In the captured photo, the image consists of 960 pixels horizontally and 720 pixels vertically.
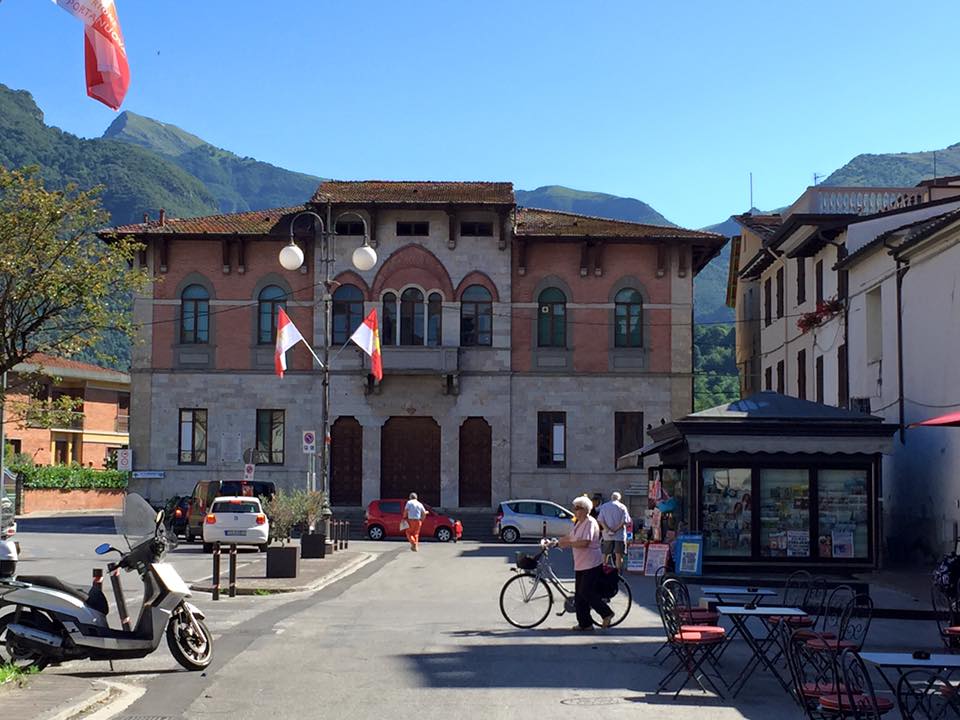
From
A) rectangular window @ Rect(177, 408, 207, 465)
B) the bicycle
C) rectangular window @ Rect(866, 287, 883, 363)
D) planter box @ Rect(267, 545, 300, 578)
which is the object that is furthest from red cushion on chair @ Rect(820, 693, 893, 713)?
rectangular window @ Rect(177, 408, 207, 465)

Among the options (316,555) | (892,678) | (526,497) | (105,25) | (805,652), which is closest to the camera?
(105,25)

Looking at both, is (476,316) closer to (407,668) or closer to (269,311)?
(269,311)

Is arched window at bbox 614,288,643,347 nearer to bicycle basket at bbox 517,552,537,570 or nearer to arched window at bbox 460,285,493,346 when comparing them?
arched window at bbox 460,285,493,346

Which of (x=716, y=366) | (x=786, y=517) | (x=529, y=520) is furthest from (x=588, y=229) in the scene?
(x=716, y=366)

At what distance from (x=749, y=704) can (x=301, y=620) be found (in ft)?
25.4

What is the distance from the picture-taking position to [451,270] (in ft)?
162

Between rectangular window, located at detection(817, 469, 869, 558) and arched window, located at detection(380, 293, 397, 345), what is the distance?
29078 mm

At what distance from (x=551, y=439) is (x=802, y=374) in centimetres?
1201

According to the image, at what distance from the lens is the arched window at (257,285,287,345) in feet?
161

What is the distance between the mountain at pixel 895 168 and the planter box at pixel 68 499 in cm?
13006

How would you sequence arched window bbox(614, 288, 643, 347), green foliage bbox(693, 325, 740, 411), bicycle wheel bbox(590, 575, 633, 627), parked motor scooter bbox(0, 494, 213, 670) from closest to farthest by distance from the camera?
parked motor scooter bbox(0, 494, 213, 670), bicycle wheel bbox(590, 575, 633, 627), arched window bbox(614, 288, 643, 347), green foliage bbox(693, 325, 740, 411)

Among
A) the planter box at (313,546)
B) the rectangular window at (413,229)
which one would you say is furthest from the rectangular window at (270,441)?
the planter box at (313,546)

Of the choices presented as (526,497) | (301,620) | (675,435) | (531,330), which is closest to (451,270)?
(531,330)

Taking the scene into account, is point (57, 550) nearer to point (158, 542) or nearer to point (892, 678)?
point (158, 542)
